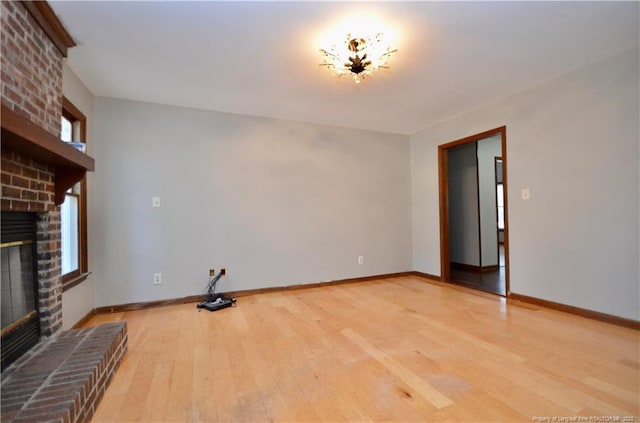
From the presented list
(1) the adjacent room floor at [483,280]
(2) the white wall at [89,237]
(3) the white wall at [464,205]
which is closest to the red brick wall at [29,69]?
(2) the white wall at [89,237]

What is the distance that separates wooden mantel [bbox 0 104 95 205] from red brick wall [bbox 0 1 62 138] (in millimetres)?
242

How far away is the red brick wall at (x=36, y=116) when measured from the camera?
1.60 metres

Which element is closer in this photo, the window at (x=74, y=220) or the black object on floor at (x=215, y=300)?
the window at (x=74, y=220)

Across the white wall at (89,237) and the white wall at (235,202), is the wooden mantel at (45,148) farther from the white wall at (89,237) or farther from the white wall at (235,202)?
the white wall at (235,202)

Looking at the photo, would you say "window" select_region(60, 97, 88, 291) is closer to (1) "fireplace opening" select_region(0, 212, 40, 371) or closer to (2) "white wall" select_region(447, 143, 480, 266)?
(1) "fireplace opening" select_region(0, 212, 40, 371)

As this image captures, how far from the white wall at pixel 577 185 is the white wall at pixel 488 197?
174cm

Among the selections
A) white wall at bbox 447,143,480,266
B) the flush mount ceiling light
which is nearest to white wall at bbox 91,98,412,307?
white wall at bbox 447,143,480,266

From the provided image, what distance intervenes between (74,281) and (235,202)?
68.8 inches

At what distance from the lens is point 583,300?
9.27 feet

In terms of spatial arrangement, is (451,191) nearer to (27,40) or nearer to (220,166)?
Result: (220,166)

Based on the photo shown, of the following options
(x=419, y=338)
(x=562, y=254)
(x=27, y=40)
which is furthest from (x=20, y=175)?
(x=562, y=254)

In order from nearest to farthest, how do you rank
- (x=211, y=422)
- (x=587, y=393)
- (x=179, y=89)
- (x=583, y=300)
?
1. (x=211, y=422)
2. (x=587, y=393)
3. (x=583, y=300)
4. (x=179, y=89)

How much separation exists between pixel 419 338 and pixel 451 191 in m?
3.93

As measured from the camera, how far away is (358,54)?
7.46ft
